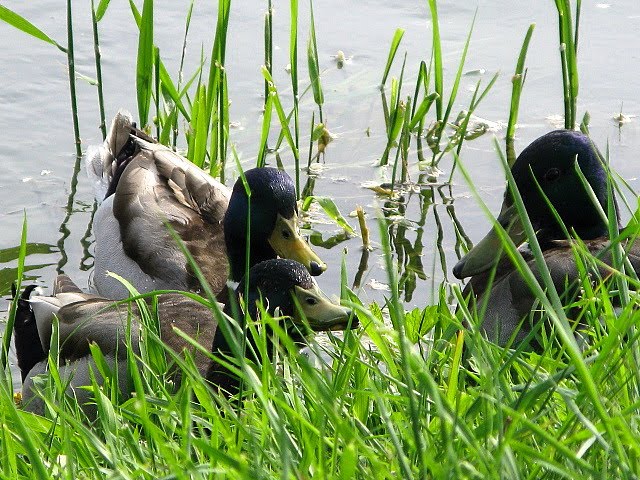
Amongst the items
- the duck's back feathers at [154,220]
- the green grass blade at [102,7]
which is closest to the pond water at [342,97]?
the duck's back feathers at [154,220]

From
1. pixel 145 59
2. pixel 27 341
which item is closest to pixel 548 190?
pixel 145 59

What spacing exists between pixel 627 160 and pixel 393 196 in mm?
1492

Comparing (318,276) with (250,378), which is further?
(318,276)

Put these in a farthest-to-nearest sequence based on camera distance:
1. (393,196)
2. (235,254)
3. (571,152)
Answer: (393,196) < (235,254) < (571,152)

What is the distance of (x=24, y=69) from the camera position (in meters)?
7.81

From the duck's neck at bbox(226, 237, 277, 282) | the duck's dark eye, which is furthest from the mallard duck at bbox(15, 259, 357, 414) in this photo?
the duck's dark eye

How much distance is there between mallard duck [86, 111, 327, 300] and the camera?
549 cm

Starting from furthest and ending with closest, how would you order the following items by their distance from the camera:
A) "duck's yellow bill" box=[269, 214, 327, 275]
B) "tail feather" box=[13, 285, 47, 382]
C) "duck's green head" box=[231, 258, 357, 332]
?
"duck's yellow bill" box=[269, 214, 327, 275] < "tail feather" box=[13, 285, 47, 382] < "duck's green head" box=[231, 258, 357, 332]

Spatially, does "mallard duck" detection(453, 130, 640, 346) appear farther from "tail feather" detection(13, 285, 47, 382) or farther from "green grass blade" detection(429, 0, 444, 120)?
"tail feather" detection(13, 285, 47, 382)

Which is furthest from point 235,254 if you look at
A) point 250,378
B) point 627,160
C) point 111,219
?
point 250,378

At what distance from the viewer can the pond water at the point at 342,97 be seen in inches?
248

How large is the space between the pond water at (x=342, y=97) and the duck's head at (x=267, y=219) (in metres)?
0.35

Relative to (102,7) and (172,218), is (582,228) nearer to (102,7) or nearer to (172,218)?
(172,218)

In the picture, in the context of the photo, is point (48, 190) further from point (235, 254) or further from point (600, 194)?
point (600, 194)
